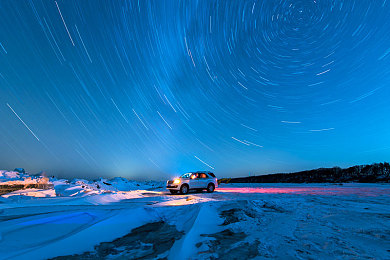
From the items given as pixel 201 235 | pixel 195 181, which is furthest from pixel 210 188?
pixel 201 235

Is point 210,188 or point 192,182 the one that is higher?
point 192,182

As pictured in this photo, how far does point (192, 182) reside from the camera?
52.7 ft

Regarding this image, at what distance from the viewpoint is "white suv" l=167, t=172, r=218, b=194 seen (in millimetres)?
15562

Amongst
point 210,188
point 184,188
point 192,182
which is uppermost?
point 192,182

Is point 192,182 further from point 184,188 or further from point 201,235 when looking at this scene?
point 201,235

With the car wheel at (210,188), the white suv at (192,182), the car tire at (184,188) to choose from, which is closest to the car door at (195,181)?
the white suv at (192,182)

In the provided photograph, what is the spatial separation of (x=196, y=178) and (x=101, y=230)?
12.4 m

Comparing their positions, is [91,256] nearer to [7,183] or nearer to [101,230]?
[101,230]

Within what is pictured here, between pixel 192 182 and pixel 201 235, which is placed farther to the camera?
pixel 192 182

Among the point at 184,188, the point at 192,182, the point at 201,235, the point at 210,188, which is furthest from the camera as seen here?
the point at 210,188

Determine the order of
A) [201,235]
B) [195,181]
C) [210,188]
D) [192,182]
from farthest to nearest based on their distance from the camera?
[210,188] → [195,181] → [192,182] → [201,235]

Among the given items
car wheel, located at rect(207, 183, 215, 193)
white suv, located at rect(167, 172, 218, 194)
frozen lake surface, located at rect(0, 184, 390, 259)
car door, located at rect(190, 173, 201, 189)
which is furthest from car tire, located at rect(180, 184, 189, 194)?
frozen lake surface, located at rect(0, 184, 390, 259)

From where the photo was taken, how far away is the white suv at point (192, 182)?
1556 centimetres

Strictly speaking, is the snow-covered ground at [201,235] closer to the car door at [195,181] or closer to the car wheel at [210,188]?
the car door at [195,181]
